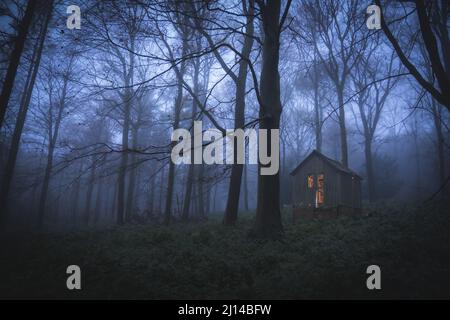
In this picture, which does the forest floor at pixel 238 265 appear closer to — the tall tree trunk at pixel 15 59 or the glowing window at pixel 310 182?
the tall tree trunk at pixel 15 59

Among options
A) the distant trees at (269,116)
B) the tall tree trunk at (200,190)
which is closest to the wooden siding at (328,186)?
the tall tree trunk at (200,190)

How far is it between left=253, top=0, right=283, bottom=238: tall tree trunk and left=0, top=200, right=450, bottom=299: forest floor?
546 millimetres

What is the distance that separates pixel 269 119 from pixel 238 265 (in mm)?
4121

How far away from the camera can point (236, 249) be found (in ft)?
26.7

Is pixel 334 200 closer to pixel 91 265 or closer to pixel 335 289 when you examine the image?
pixel 335 289

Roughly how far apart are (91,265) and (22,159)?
137 ft

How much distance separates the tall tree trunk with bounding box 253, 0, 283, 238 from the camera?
28.2 ft

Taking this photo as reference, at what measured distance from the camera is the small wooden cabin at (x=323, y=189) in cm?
1645

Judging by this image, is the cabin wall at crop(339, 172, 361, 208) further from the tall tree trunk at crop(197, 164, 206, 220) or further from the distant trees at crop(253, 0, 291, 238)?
the distant trees at crop(253, 0, 291, 238)

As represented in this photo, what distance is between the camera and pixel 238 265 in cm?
689

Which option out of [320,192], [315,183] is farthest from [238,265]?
[315,183]

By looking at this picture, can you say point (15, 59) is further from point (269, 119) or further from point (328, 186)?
point (328, 186)

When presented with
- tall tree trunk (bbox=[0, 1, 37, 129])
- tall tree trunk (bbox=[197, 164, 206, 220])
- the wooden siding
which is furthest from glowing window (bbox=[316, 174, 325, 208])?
tall tree trunk (bbox=[0, 1, 37, 129])

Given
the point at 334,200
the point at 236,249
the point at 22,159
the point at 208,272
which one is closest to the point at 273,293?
the point at 208,272
